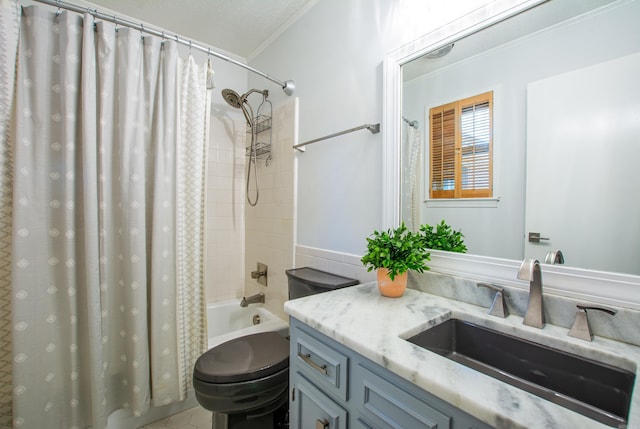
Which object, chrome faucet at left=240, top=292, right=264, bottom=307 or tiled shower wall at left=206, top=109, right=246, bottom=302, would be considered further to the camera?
tiled shower wall at left=206, top=109, right=246, bottom=302

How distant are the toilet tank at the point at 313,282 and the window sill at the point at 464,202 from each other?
1.72 feet

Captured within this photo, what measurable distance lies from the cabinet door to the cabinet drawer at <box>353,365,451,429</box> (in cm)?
10

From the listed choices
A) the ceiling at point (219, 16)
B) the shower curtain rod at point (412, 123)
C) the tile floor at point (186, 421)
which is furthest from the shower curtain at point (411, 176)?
the tile floor at point (186, 421)

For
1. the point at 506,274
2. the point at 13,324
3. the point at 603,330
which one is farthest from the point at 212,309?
the point at 603,330

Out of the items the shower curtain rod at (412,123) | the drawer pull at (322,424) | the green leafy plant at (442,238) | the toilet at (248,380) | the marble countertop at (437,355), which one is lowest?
the toilet at (248,380)

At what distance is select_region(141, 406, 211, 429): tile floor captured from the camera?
1.48 m

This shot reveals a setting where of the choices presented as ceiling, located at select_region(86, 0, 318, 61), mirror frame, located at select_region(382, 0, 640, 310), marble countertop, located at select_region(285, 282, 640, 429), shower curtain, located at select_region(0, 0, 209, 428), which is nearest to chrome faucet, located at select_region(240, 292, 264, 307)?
shower curtain, located at select_region(0, 0, 209, 428)

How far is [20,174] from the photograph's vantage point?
1.11 m

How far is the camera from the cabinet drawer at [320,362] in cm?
75

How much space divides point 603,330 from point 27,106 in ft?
7.10

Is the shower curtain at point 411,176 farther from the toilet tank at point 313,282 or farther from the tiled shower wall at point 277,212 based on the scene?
the tiled shower wall at point 277,212

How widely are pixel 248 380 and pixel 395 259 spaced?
0.76 m

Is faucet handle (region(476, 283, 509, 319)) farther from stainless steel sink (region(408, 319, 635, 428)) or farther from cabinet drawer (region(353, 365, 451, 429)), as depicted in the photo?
cabinet drawer (region(353, 365, 451, 429))

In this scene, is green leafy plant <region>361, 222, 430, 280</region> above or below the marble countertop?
above
